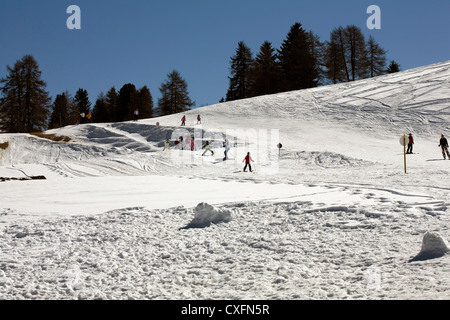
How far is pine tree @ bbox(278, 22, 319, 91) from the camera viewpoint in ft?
210

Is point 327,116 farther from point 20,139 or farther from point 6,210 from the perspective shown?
point 6,210

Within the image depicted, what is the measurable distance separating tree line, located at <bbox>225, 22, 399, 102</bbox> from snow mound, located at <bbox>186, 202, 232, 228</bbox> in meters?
57.0

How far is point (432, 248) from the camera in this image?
6113 mm

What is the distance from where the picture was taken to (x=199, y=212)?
30.8 ft

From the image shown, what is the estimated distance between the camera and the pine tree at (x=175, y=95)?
69.8m

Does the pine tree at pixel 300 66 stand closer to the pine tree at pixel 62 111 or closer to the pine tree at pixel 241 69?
the pine tree at pixel 241 69

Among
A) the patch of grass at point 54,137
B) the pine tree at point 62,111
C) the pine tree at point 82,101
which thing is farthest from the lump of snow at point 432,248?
the pine tree at point 82,101

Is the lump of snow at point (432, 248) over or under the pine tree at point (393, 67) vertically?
under

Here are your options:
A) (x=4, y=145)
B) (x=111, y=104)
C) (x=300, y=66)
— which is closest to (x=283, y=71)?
(x=300, y=66)

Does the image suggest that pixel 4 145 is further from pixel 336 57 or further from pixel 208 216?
pixel 336 57

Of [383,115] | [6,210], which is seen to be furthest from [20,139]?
[383,115]

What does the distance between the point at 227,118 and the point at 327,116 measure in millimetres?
10814

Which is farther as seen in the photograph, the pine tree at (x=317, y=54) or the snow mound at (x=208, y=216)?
the pine tree at (x=317, y=54)

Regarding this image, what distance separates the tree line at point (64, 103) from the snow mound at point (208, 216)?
3573 centimetres
